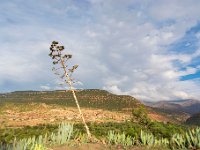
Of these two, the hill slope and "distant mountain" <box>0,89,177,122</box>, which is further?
the hill slope

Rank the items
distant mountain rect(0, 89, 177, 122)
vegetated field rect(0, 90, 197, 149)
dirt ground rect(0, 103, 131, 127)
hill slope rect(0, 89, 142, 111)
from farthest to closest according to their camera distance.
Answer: hill slope rect(0, 89, 142, 111), distant mountain rect(0, 89, 177, 122), dirt ground rect(0, 103, 131, 127), vegetated field rect(0, 90, 197, 149)

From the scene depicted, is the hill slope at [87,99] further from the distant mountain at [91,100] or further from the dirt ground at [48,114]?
the dirt ground at [48,114]

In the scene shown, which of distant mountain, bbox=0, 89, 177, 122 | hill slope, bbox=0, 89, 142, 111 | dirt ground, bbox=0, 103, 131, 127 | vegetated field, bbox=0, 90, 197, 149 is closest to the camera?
vegetated field, bbox=0, 90, 197, 149

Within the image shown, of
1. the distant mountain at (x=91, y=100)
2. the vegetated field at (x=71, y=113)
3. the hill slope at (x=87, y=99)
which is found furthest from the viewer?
the hill slope at (x=87, y=99)

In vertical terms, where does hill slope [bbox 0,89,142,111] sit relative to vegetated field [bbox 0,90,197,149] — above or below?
above

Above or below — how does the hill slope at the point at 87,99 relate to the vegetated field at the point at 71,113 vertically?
above

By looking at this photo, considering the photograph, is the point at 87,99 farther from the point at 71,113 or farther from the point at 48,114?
the point at 48,114

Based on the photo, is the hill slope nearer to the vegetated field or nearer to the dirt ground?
the vegetated field

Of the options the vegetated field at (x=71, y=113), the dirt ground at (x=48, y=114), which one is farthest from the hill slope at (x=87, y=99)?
the dirt ground at (x=48, y=114)

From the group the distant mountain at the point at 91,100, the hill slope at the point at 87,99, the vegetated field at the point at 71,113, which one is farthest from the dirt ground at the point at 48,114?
the hill slope at the point at 87,99

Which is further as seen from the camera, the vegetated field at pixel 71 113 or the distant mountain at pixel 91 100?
the distant mountain at pixel 91 100

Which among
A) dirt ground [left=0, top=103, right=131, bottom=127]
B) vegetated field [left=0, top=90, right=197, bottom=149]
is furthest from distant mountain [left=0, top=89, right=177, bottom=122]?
dirt ground [left=0, top=103, right=131, bottom=127]

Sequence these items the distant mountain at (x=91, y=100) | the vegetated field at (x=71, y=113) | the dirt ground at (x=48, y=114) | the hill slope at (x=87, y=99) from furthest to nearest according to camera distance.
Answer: the hill slope at (x=87, y=99)
the distant mountain at (x=91, y=100)
the dirt ground at (x=48, y=114)
the vegetated field at (x=71, y=113)

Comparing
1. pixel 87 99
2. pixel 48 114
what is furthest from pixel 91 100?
→ pixel 48 114
